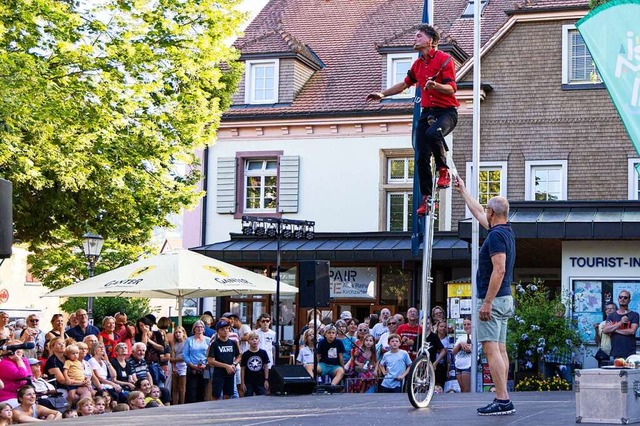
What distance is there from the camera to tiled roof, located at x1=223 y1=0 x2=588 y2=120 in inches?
1303

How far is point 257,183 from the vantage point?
33.9 meters

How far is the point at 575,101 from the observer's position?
3023 cm

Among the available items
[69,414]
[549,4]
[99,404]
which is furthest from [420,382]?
[549,4]

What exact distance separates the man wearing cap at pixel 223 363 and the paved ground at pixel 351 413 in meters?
3.67

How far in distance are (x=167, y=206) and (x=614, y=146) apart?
11.8m

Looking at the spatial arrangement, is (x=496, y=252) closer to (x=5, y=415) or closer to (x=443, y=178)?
(x=443, y=178)

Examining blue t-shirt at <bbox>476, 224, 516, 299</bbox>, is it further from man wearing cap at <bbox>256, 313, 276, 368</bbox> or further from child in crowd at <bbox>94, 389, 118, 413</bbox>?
man wearing cap at <bbox>256, 313, 276, 368</bbox>

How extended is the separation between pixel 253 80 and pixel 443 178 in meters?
23.4

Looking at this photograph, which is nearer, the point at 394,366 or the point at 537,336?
the point at 394,366

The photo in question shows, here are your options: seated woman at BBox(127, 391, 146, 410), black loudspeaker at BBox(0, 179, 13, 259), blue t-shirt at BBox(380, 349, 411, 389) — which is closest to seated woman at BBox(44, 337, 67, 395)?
seated woman at BBox(127, 391, 146, 410)

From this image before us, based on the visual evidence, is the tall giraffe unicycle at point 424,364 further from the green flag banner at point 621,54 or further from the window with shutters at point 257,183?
the window with shutters at point 257,183

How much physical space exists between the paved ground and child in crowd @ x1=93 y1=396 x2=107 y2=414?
2.43 metres

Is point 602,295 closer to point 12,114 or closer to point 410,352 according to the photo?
point 410,352

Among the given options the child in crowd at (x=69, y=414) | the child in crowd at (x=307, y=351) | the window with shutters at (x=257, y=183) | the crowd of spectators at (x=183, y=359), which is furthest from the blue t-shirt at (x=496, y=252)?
the window with shutters at (x=257, y=183)
